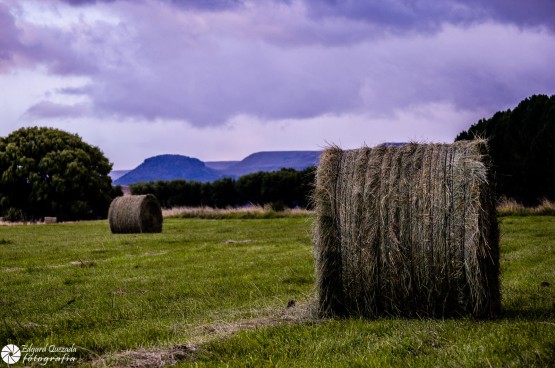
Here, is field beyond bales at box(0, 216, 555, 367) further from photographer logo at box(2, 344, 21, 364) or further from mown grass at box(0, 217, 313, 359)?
photographer logo at box(2, 344, 21, 364)

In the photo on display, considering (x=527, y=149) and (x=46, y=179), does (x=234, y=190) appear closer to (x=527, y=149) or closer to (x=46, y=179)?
(x=46, y=179)

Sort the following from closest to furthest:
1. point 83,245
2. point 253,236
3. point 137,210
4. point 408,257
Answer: point 408,257, point 83,245, point 253,236, point 137,210

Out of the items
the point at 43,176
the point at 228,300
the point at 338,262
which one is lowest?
the point at 228,300

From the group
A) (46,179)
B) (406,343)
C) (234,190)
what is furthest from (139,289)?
(234,190)

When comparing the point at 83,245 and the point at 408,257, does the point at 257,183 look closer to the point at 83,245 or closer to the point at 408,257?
the point at 83,245

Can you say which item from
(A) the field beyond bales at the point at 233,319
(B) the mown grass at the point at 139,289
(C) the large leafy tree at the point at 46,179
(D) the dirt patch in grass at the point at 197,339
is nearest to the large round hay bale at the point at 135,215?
(B) the mown grass at the point at 139,289

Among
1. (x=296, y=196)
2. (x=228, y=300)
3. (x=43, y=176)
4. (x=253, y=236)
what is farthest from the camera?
(x=296, y=196)

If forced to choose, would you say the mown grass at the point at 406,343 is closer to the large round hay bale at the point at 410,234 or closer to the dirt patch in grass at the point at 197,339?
the dirt patch in grass at the point at 197,339

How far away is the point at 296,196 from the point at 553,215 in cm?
3265

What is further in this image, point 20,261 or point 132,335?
point 20,261

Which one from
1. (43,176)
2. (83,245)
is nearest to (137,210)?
(83,245)

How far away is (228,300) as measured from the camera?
940cm

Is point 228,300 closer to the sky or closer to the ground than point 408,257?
closer to the ground

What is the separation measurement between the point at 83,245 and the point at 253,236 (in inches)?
236
